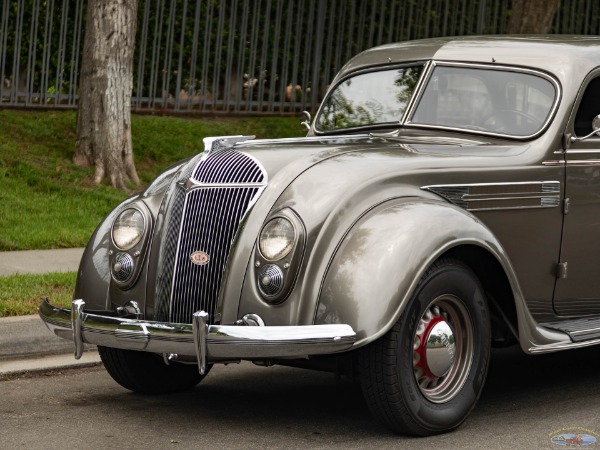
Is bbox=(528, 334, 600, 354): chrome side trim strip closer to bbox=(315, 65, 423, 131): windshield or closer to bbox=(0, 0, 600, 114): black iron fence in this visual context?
bbox=(315, 65, 423, 131): windshield

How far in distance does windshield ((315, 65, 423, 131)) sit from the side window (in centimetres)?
94

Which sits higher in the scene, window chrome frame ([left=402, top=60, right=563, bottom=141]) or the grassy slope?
window chrome frame ([left=402, top=60, right=563, bottom=141])

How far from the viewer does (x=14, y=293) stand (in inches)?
323

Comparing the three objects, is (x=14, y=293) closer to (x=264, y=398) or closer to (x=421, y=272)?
(x=264, y=398)

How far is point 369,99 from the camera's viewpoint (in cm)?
731

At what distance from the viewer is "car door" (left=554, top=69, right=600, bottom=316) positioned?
654 cm

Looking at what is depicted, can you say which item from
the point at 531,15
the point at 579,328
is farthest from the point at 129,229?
the point at 531,15

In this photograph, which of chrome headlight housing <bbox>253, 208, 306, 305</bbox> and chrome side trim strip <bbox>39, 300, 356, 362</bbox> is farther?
chrome headlight housing <bbox>253, 208, 306, 305</bbox>

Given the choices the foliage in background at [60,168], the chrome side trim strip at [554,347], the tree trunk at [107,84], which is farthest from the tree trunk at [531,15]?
the chrome side trim strip at [554,347]

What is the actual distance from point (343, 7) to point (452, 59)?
34.4 ft

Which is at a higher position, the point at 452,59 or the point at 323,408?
the point at 452,59

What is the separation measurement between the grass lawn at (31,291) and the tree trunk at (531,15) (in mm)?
8478

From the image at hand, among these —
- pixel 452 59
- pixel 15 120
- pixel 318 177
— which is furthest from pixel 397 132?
pixel 15 120

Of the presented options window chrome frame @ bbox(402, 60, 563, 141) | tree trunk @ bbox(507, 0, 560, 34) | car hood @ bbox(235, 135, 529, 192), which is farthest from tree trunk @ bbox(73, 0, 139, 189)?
car hood @ bbox(235, 135, 529, 192)
